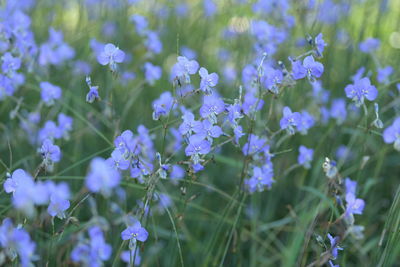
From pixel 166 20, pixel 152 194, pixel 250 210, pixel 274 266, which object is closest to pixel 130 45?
pixel 166 20

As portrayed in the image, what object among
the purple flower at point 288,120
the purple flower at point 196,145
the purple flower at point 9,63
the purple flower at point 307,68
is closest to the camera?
the purple flower at point 196,145

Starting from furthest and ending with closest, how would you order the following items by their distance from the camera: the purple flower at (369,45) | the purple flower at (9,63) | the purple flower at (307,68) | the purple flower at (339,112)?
the purple flower at (369,45), the purple flower at (339,112), the purple flower at (9,63), the purple flower at (307,68)

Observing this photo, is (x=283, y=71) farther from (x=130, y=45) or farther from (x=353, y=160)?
(x=130, y=45)

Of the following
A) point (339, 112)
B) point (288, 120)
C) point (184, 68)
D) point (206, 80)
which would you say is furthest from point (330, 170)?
point (339, 112)

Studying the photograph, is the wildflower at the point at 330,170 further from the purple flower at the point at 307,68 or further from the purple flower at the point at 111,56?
the purple flower at the point at 111,56

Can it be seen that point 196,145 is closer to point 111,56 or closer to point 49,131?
point 111,56

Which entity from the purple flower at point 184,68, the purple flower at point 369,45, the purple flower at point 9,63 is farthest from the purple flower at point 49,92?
the purple flower at point 369,45

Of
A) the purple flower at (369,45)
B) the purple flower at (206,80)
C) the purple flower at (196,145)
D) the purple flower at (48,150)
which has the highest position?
the purple flower at (369,45)
